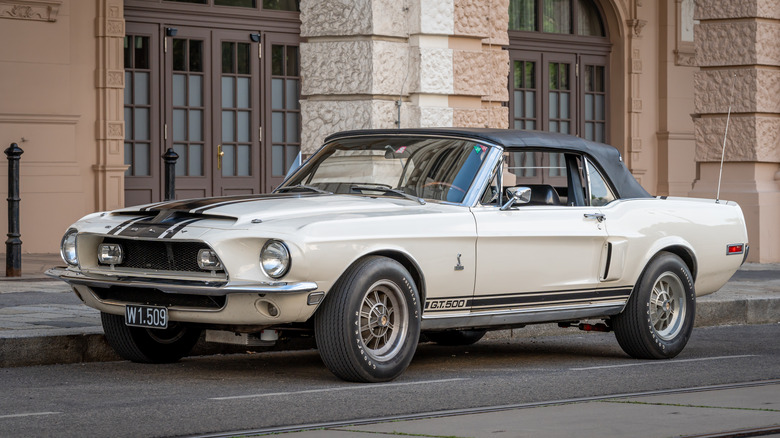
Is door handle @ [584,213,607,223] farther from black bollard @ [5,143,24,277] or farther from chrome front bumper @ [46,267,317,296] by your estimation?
black bollard @ [5,143,24,277]

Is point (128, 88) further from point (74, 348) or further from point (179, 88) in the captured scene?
point (74, 348)

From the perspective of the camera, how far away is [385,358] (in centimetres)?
695

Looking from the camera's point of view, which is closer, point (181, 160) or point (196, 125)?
point (181, 160)

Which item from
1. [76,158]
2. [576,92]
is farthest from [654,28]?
[76,158]

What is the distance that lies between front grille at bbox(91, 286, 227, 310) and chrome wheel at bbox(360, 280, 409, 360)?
77cm

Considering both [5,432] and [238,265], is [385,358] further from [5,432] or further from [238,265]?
[5,432]

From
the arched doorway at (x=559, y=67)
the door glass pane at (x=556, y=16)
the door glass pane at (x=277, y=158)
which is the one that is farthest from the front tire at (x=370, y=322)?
the door glass pane at (x=556, y=16)

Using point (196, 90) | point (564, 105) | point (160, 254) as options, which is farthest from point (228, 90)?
point (160, 254)

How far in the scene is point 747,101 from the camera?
53.9 feet

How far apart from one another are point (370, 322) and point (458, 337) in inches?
94.9

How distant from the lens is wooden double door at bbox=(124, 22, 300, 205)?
17.0m

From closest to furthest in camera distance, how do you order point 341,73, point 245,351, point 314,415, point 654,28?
1. point 314,415
2. point 245,351
3. point 341,73
4. point 654,28

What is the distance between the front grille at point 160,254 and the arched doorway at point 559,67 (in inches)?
562

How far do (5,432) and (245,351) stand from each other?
136 inches
